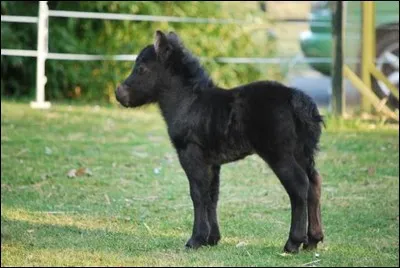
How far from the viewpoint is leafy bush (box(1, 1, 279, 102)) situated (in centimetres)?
1548

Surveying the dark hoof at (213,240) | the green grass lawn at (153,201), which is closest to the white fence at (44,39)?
the green grass lawn at (153,201)

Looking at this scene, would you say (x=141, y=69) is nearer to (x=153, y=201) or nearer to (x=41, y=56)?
(x=153, y=201)

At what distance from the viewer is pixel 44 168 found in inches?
384

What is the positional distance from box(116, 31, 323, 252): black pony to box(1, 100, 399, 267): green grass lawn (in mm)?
296

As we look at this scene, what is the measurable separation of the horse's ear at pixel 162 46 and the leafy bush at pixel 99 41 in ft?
27.5

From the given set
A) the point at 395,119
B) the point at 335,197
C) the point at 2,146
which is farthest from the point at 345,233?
the point at 395,119

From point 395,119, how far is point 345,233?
6.18 m

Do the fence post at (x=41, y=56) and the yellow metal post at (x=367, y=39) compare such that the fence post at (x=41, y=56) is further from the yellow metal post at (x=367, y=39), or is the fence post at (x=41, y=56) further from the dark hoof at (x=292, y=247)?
the dark hoof at (x=292, y=247)

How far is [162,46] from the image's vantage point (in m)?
6.93

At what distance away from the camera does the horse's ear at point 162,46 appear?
6.89m

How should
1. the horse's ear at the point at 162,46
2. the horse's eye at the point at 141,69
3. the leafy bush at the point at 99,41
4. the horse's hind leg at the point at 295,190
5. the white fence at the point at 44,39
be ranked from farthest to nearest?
the leafy bush at the point at 99,41
the white fence at the point at 44,39
the horse's eye at the point at 141,69
the horse's ear at the point at 162,46
the horse's hind leg at the point at 295,190

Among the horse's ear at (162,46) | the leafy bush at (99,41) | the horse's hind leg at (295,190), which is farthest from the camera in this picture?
the leafy bush at (99,41)

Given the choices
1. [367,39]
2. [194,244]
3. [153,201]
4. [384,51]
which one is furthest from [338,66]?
[194,244]

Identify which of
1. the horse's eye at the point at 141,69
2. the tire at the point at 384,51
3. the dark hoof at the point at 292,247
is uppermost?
the horse's eye at the point at 141,69
